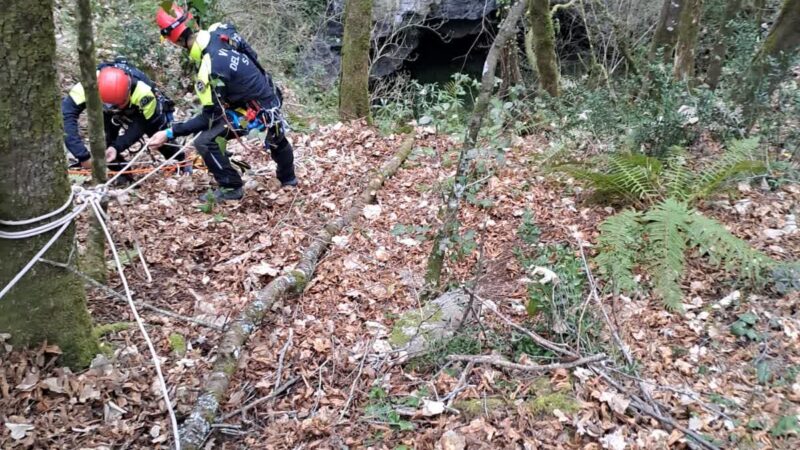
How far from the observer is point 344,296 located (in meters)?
4.14

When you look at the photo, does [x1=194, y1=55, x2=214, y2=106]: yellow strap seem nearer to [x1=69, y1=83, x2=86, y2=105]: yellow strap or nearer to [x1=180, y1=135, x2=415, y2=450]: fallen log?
[x1=69, y1=83, x2=86, y2=105]: yellow strap

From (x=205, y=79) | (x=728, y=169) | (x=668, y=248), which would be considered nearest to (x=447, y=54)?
(x=205, y=79)

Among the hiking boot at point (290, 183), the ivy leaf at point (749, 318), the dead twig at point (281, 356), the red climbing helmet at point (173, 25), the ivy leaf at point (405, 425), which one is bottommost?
the dead twig at point (281, 356)

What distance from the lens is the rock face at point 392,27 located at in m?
17.0

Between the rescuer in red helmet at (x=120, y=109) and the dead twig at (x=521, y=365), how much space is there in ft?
12.7

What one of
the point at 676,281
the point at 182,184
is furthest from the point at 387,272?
the point at 182,184

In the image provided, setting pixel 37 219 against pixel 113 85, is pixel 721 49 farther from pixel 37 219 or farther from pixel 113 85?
pixel 37 219

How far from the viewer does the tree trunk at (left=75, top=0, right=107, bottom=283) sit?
10.8ft

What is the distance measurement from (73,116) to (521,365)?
A: 472 centimetres

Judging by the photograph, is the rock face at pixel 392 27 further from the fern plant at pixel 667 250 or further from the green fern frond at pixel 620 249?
the fern plant at pixel 667 250

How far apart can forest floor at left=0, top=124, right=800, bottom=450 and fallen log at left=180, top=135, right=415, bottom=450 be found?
0.11m

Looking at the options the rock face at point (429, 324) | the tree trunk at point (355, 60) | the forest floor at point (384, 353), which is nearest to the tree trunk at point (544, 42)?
the tree trunk at point (355, 60)

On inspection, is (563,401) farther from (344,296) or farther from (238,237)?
(238,237)

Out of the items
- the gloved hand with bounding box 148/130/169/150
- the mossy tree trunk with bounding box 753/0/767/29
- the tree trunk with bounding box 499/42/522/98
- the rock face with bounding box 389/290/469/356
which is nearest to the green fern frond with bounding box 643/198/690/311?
the rock face with bounding box 389/290/469/356
